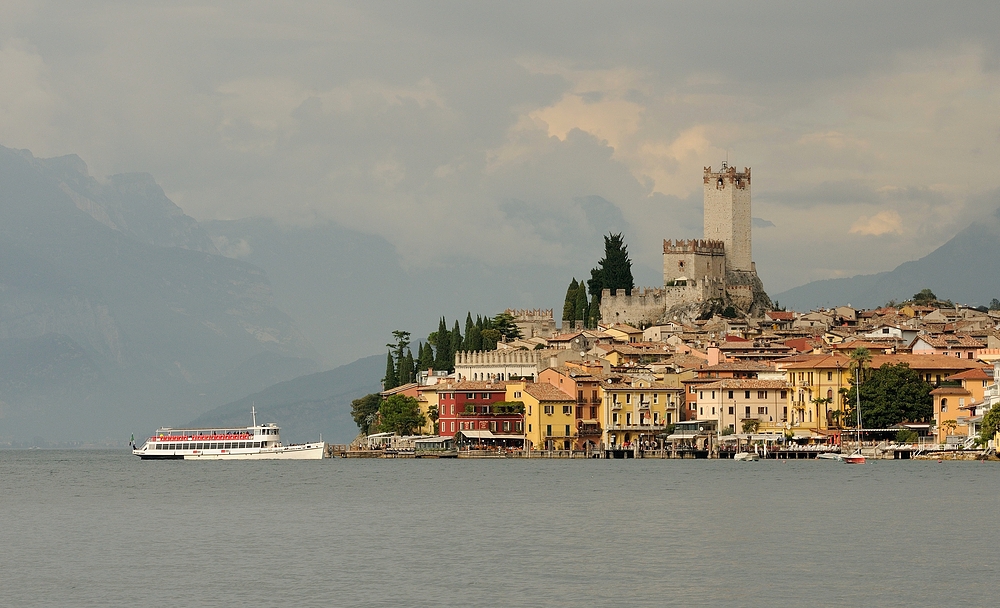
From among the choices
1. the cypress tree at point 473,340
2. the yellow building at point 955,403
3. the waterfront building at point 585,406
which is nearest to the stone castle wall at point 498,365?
the cypress tree at point 473,340

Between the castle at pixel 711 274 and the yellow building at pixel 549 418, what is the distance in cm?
3053

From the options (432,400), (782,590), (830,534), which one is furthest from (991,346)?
(782,590)

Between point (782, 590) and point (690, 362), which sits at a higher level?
point (690, 362)

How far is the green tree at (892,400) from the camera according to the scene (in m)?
93.6

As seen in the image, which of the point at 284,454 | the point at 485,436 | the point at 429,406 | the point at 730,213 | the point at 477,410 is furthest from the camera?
the point at 730,213

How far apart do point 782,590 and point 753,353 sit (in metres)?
75.3

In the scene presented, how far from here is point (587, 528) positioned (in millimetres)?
49312

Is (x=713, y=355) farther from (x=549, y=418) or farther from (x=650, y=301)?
(x=650, y=301)

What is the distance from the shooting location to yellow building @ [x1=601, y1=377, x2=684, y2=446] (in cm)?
10225

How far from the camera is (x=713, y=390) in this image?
98.5 metres

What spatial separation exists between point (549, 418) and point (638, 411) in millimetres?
5704

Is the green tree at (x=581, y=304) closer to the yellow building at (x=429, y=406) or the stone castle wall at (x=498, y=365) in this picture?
the stone castle wall at (x=498, y=365)

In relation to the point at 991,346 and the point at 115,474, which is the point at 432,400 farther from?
the point at 991,346

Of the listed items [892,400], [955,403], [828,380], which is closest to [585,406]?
[828,380]
